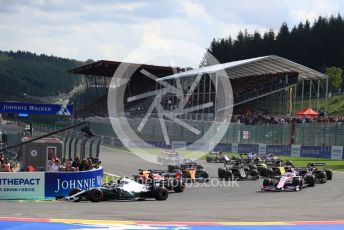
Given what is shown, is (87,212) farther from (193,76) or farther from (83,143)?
(193,76)

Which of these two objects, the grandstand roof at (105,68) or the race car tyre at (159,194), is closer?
the race car tyre at (159,194)

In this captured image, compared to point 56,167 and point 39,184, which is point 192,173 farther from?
point 39,184

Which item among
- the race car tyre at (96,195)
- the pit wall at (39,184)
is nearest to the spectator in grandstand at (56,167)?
the pit wall at (39,184)

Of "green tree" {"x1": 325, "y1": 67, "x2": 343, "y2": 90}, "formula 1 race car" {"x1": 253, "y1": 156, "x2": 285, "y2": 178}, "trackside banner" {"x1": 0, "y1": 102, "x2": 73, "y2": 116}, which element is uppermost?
"green tree" {"x1": 325, "y1": 67, "x2": 343, "y2": 90}

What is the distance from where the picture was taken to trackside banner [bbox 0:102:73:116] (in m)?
25.6

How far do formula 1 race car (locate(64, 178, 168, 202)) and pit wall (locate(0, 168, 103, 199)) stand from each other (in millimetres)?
911

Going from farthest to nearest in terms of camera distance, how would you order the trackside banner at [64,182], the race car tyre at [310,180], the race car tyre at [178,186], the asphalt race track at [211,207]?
1. the race car tyre at [310,180]
2. the race car tyre at [178,186]
3. the trackside banner at [64,182]
4. the asphalt race track at [211,207]

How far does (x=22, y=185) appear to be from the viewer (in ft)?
61.9

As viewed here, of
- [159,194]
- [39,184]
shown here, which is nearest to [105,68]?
[39,184]

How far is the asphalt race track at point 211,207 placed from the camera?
45.6ft

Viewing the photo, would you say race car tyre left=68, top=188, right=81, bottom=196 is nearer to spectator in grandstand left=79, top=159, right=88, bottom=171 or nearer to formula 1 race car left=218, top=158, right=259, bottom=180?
spectator in grandstand left=79, top=159, right=88, bottom=171

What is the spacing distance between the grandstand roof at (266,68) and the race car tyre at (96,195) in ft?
146

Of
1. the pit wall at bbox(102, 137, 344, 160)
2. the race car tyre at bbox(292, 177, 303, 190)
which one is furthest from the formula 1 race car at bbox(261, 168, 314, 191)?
the pit wall at bbox(102, 137, 344, 160)

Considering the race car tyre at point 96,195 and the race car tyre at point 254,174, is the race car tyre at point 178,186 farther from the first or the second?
the race car tyre at point 254,174
